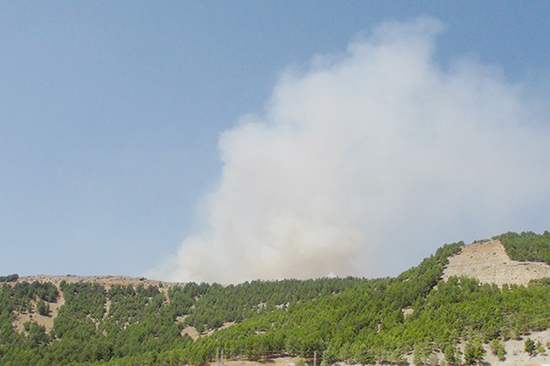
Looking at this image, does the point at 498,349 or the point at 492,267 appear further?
the point at 492,267

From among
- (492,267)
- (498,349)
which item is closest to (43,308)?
(492,267)

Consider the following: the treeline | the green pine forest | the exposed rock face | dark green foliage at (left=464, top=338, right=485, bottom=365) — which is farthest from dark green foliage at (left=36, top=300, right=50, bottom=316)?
the treeline

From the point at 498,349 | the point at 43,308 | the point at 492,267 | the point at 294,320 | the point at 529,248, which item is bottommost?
the point at 498,349

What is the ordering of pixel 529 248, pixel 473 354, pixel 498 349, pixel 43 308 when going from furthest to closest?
pixel 43 308, pixel 529 248, pixel 498 349, pixel 473 354

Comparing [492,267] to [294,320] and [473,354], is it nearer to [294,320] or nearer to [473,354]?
[294,320]

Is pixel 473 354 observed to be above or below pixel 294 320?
below

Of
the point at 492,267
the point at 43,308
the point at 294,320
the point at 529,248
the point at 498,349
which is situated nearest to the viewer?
the point at 498,349

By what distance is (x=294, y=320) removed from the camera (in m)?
124

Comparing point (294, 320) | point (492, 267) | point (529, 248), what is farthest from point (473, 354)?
point (529, 248)

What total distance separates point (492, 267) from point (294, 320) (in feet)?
169

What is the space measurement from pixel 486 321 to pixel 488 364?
46.1 ft

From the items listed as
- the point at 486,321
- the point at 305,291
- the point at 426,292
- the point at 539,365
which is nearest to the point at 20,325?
the point at 305,291

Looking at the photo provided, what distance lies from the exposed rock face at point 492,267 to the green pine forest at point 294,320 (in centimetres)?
329

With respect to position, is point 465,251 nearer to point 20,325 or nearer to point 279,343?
point 279,343
